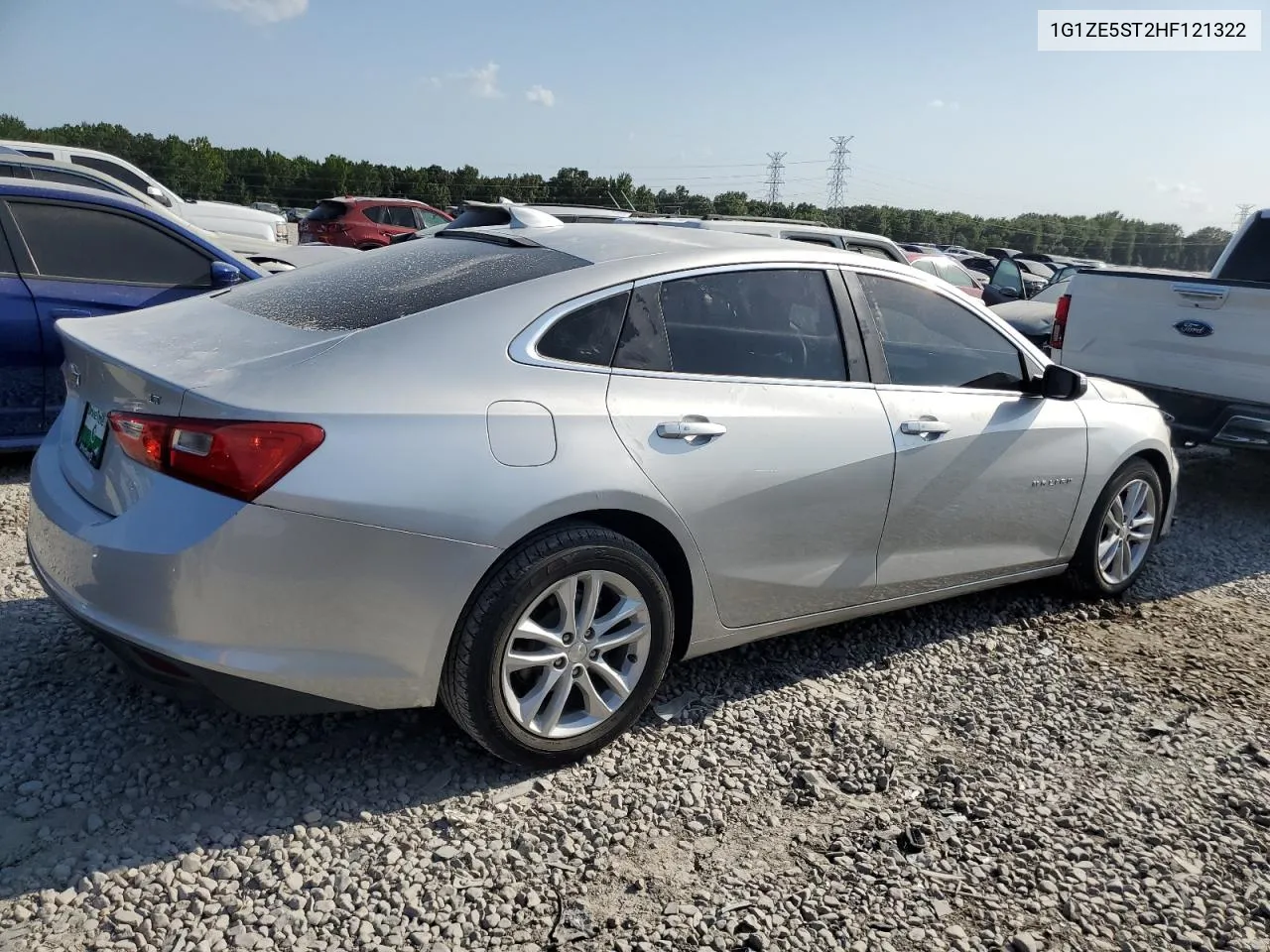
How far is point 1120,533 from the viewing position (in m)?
4.78

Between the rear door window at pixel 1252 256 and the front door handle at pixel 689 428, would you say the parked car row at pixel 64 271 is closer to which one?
the front door handle at pixel 689 428

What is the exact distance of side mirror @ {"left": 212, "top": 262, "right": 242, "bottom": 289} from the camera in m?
5.85

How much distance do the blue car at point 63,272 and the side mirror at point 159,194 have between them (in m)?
8.79

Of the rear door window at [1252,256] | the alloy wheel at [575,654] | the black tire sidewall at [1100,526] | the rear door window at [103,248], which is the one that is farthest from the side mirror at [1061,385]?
the rear door window at [103,248]

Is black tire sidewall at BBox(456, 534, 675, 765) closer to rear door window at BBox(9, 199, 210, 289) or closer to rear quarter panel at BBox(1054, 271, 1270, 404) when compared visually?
rear door window at BBox(9, 199, 210, 289)

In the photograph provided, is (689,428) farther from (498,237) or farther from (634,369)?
(498,237)

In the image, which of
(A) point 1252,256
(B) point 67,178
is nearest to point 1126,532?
(A) point 1252,256

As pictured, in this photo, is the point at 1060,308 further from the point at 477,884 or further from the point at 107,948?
the point at 107,948

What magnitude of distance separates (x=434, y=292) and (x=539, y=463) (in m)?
0.68

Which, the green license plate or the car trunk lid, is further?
the green license plate

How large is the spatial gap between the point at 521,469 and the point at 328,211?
60.2 ft

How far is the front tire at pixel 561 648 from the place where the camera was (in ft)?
9.01

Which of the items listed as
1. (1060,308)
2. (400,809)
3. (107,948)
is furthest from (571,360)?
(1060,308)

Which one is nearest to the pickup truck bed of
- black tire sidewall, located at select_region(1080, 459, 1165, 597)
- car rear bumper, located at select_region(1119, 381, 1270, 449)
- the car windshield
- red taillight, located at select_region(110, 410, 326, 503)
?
car rear bumper, located at select_region(1119, 381, 1270, 449)
